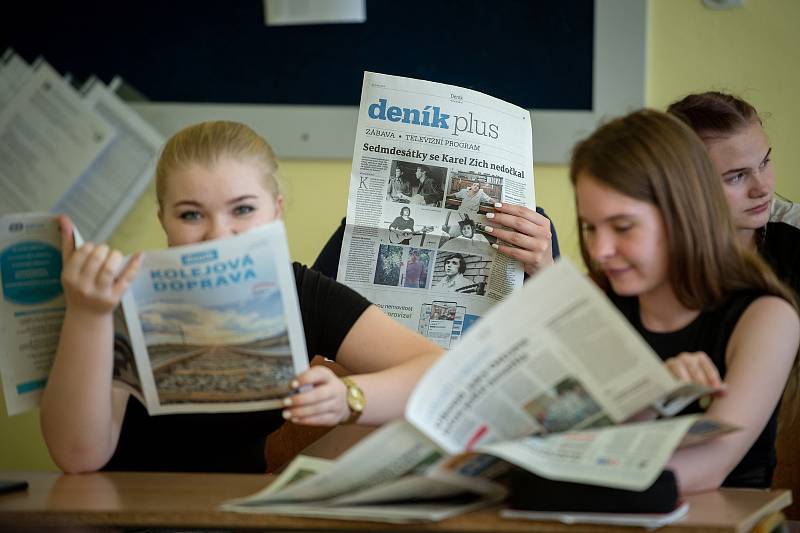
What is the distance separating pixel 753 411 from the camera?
1.17 metres

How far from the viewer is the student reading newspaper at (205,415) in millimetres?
1246

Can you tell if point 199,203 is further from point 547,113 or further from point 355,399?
point 547,113

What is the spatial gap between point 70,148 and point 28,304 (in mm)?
1585

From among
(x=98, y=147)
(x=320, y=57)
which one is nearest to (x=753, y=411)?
(x=320, y=57)

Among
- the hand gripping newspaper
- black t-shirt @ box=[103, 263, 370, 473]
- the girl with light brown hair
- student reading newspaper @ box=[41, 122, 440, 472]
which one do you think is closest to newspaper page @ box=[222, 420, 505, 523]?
the hand gripping newspaper

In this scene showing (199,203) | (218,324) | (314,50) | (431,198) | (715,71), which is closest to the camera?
(218,324)

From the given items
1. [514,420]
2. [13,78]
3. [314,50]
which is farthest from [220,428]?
[13,78]

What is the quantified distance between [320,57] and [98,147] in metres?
0.67

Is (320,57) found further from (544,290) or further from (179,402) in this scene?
(544,290)

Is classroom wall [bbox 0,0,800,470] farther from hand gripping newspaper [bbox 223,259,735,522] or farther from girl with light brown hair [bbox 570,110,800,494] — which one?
hand gripping newspaper [bbox 223,259,735,522]

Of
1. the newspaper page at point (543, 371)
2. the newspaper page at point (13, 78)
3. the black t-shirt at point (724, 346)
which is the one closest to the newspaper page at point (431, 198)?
the black t-shirt at point (724, 346)

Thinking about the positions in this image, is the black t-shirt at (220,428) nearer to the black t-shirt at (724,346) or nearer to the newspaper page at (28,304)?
the newspaper page at (28,304)

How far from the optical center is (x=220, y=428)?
1.54 m

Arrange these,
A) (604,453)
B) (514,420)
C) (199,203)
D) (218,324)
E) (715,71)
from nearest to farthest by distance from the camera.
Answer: (604,453) < (514,420) < (218,324) < (199,203) < (715,71)
